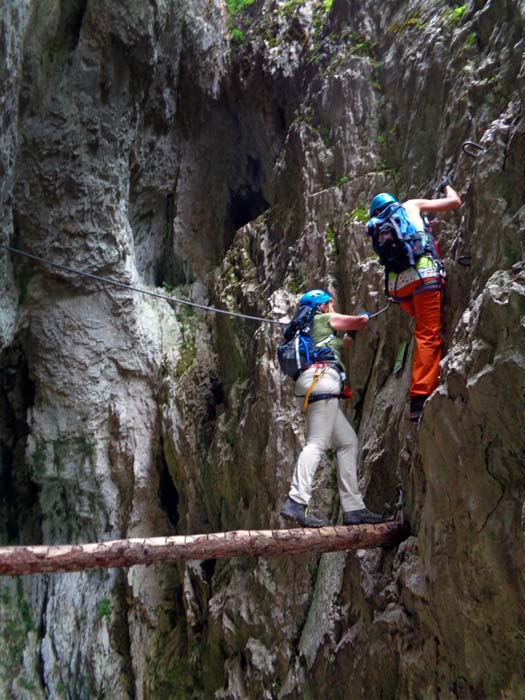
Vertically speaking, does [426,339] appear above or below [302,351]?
below

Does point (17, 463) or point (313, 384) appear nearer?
point (313, 384)

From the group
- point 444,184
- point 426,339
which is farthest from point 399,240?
point 426,339

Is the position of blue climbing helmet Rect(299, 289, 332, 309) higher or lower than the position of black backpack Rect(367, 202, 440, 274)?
lower

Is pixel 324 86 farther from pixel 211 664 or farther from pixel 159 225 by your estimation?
pixel 211 664

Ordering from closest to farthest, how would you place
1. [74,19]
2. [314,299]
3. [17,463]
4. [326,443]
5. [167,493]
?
[326,443] < [314,299] < [74,19] < [167,493] < [17,463]

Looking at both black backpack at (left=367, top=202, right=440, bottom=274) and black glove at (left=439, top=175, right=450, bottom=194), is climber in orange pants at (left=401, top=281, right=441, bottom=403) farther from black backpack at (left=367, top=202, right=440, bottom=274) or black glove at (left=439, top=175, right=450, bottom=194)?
black glove at (left=439, top=175, right=450, bottom=194)

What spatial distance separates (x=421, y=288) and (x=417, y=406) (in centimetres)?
106

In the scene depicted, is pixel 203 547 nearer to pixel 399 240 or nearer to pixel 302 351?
pixel 302 351

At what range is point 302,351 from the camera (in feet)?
19.4

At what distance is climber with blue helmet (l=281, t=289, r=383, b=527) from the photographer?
17.9ft

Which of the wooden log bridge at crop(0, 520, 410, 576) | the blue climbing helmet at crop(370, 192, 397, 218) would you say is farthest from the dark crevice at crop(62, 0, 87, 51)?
the wooden log bridge at crop(0, 520, 410, 576)

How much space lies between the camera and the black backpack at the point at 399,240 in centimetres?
541

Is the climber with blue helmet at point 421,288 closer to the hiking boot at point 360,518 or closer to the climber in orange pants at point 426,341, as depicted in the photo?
the climber in orange pants at point 426,341

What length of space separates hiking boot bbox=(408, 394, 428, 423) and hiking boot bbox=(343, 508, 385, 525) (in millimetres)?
992
